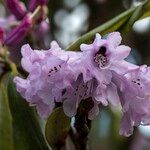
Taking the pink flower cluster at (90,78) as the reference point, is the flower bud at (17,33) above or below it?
below

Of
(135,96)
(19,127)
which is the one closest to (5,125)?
(19,127)

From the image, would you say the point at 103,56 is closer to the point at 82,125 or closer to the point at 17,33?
the point at 82,125

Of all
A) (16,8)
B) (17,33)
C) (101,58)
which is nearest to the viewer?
(101,58)

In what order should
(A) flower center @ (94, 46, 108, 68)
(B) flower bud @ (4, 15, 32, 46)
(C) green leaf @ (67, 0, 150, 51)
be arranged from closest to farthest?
(A) flower center @ (94, 46, 108, 68) → (C) green leaf @ (67, 0, 150, 51) → (B) flower bud @ (4, 15, 32, 46)

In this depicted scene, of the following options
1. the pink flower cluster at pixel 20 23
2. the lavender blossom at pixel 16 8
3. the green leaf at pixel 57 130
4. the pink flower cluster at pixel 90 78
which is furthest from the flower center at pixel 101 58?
the lavender blossom at pixel 16 8

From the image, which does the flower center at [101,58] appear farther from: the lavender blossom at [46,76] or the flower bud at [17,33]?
the flower bud at [17,33]

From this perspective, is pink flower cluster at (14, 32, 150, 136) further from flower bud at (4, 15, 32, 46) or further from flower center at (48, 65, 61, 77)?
flower bud at (4, 15, 32, 46)

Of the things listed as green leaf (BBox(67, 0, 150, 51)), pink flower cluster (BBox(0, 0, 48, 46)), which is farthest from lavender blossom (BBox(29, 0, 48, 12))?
green leaf (BBox(67, 0, 150, 51))
